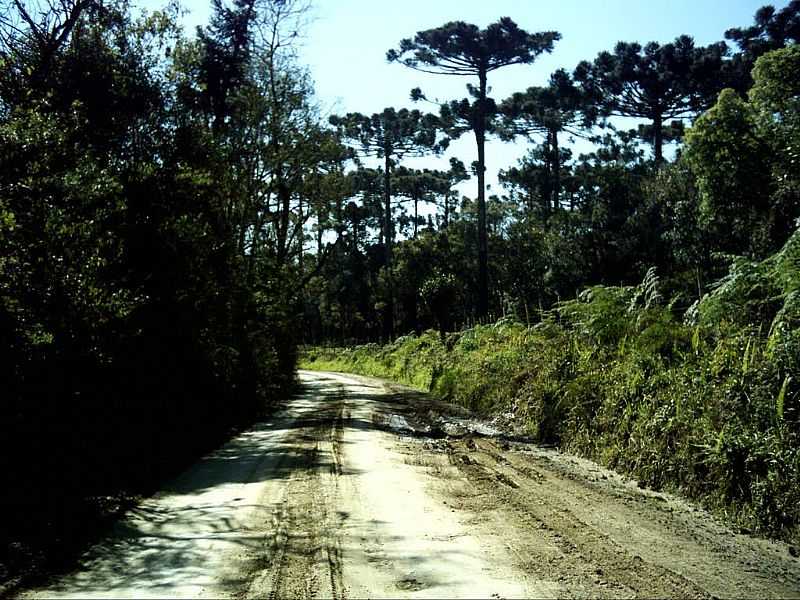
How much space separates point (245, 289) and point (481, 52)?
77.3 feet

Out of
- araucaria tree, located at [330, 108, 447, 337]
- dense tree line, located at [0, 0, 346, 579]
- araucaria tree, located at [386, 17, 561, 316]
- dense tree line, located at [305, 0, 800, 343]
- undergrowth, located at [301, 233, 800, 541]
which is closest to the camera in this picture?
undergrowth, located at [301, 233, 800, 541]

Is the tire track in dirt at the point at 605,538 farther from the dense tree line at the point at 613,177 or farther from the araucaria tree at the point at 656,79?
the araucaria tree at the point at 656,79

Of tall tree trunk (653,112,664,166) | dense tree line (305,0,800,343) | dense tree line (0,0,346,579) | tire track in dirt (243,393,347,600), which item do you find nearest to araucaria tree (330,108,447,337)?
dense tree line (305,0,800,343)

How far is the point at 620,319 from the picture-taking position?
510 inches

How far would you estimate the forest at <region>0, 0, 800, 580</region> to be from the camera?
8.17 meters

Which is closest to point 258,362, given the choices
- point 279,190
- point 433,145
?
point 279,190

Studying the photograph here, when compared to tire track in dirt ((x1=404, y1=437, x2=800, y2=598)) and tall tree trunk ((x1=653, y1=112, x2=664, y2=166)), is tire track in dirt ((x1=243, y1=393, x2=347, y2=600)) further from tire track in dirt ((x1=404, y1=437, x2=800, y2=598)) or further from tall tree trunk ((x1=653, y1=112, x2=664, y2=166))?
tall tree trunk ((x1=653, y1=112, x2=664, y2=166))

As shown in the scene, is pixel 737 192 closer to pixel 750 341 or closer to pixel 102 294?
pixel 750 341

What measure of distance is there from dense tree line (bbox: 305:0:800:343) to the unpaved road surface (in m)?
9.21

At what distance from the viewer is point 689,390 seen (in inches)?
350

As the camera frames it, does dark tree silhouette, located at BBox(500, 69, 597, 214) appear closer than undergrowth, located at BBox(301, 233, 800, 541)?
No

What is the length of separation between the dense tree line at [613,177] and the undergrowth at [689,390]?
3.58 meters

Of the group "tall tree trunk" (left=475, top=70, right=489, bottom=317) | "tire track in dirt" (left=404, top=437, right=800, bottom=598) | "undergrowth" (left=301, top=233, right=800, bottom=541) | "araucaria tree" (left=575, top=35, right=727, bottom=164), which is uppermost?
"araucaria tree" (left=575, top=35, right=727, bottom=164)

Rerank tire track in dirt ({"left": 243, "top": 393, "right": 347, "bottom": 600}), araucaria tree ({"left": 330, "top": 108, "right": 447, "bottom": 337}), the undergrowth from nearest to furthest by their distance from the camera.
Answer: tire track in dirt ({"left": 243, "top": 393, "right": 347, "bottom": 600}) < the undergrowth < araucaria tree ({"left": 330, "top": 108, "right": 447, "bottom": 337})
